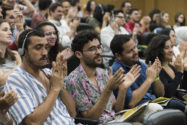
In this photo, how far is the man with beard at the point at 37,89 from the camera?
158 centimetres

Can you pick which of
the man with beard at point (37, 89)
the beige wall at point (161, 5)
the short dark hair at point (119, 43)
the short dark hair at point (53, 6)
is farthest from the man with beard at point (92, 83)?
the beige wall at point (161, 5)

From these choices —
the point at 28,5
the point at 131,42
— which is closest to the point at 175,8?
the point at 28,5

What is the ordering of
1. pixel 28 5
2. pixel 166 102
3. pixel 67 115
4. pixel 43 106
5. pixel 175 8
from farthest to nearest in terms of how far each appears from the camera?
pixel 175 8
pixel 28 5
pixel 166 102
pixel 67 115
pixel 43 106

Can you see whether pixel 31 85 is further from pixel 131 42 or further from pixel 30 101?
pixel 131 42

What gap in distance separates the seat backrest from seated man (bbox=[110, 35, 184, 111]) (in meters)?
0.72

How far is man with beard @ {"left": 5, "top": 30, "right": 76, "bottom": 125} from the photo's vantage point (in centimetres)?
158

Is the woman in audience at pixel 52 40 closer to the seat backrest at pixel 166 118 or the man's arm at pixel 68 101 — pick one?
the man's arm at pixel 68 101

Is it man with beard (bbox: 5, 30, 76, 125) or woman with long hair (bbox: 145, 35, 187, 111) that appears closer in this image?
man with beard (bbox: 5, 30, 76, 125)

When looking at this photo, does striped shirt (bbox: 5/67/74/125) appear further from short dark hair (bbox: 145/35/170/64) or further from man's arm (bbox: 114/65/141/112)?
short dark hair (bbox: 145/35/170/64)

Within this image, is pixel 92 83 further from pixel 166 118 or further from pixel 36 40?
pixel 166 118

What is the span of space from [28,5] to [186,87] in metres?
2.34

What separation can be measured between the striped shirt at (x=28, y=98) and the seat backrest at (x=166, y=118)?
498 mm

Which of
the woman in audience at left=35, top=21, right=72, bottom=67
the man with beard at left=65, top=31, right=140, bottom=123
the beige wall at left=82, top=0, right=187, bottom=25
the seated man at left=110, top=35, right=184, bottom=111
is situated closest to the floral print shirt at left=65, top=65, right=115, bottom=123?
the man with beard at left=65, top=31, right=140, bottom=123

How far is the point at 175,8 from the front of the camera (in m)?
8.16
